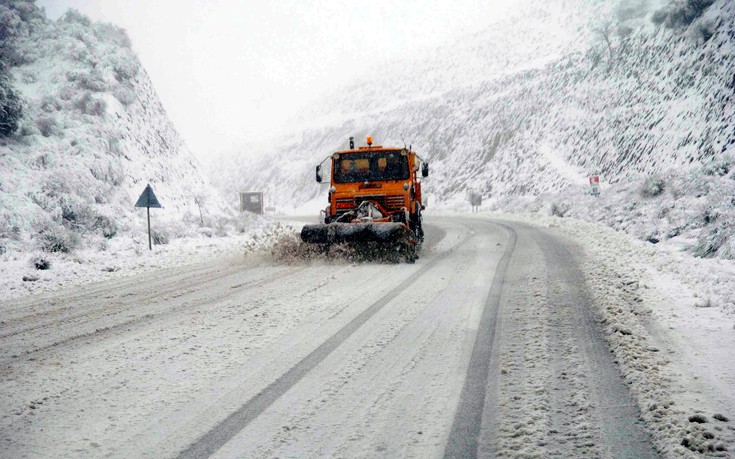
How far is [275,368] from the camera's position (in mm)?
3848

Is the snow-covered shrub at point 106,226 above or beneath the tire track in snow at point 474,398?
above

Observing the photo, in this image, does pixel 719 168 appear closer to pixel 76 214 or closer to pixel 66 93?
pixel 76 214

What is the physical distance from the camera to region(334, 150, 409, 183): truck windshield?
11.5m

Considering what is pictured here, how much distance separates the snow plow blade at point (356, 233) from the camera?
968cm

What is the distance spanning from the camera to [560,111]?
44.8m

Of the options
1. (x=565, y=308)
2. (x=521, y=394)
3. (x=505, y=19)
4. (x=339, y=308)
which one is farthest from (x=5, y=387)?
(x=505, y=19)

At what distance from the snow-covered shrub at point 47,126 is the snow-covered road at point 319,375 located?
13.9m

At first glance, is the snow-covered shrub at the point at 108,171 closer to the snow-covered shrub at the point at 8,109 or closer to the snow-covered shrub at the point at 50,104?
the snow-covered shrub at the point at 8,109

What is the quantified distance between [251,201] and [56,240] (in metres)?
33.1

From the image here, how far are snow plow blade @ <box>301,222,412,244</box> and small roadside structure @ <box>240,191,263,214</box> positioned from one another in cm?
3633

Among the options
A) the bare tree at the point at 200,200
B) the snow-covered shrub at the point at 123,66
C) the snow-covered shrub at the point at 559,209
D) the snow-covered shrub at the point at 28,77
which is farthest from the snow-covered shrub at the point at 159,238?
the snow-covered shrub at the point at 559,209

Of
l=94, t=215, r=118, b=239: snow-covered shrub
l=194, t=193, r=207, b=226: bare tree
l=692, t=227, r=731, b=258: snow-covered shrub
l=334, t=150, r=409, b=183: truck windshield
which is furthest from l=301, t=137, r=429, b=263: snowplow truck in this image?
l=194, t=193, r=207, b=226: bare tree

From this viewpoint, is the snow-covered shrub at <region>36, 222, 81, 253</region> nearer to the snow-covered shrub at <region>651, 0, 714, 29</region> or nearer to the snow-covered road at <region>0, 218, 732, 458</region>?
the snow-covered road at <region>0, 218, 732, 458</region>

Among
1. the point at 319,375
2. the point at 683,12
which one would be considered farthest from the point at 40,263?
the point at 683,12
